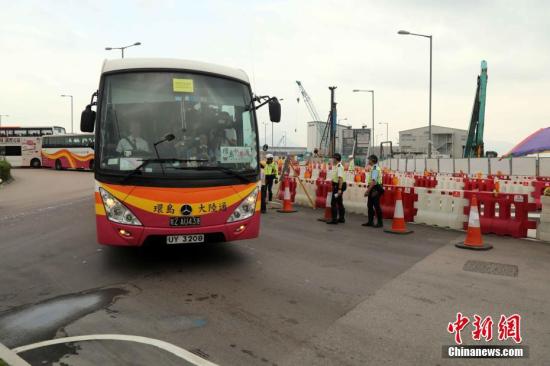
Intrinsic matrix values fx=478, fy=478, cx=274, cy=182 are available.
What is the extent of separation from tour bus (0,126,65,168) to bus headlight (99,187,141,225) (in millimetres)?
42500

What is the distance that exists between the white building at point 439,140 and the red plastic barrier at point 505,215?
65611 mm

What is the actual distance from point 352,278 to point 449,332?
202 cm

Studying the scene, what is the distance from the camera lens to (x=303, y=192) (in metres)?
15.9

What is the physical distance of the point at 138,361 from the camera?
382 centimetres

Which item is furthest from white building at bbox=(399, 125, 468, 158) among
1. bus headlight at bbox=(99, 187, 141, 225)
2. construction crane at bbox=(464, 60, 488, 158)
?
bus headlight at bbox=(99, 187, 141, 225)

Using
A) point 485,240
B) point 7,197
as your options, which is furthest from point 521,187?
point 7,197

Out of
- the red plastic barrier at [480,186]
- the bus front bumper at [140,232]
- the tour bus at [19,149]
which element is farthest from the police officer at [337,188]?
the tour bus at [19,149]

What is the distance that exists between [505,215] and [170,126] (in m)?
7.56

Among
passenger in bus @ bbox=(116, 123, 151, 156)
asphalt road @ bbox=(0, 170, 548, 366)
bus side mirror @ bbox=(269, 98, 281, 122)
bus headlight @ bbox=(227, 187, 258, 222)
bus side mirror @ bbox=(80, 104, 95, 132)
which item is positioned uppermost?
bus side mirror @ bbox=(269, 98, 281, 122)

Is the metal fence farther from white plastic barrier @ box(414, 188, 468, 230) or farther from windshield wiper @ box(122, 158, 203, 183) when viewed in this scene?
windshield wiper @ box(122, 158, 203, 183)

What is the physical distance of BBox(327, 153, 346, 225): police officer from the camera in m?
11.6

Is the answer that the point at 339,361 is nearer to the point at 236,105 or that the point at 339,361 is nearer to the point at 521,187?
the point at 236,105

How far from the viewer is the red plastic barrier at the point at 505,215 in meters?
10.0

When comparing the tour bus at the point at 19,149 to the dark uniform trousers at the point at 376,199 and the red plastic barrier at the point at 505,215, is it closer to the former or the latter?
the dark uniform trousers at the point at 376,199
